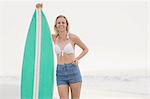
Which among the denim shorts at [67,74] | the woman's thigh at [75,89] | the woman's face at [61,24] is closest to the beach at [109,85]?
the woman's thigh at [75,89]

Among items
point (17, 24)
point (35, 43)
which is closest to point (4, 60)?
point (17, 24)

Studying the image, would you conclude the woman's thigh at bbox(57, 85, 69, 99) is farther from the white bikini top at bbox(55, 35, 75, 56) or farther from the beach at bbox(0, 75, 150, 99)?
the beach at bbox(0, 75, 150, 99)

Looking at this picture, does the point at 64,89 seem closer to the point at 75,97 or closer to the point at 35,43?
the point at 75,97

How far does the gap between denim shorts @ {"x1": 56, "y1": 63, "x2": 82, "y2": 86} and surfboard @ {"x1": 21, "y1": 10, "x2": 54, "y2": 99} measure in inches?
2.9

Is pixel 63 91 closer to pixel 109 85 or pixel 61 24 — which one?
pixel 61 24

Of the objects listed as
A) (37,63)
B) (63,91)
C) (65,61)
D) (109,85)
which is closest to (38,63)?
(37,63)

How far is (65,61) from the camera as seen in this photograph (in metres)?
3.42

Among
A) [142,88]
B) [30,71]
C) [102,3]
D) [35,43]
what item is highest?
[102,3]

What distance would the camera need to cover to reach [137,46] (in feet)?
35.2

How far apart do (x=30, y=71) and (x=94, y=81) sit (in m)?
6.52

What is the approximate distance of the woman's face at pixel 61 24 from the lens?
3.40 metres

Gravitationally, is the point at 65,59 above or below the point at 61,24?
below

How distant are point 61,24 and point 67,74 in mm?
474

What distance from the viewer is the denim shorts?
3.38 m
